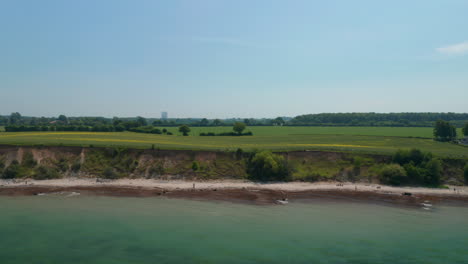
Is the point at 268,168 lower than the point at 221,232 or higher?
higher

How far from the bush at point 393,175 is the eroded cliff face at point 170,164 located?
1444 mm

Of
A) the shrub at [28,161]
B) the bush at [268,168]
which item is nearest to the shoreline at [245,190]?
the bush at [268,168]

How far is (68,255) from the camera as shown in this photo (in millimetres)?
25719

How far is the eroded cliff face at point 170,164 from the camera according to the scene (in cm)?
5231

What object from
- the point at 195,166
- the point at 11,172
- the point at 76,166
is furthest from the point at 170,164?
the point at 11,172

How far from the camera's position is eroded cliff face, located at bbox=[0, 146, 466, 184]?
5231cm

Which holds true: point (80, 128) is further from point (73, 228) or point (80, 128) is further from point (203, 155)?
point (73, 228)

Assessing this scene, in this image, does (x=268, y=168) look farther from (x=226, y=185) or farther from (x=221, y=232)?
(x=221, y=232)

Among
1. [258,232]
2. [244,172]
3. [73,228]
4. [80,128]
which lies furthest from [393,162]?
[80,128]

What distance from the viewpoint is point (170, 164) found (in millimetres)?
55469

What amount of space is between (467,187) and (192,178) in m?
47.8

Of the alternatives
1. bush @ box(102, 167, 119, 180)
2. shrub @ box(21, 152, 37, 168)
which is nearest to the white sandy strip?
bush @ box(102, 167, 119, 180)

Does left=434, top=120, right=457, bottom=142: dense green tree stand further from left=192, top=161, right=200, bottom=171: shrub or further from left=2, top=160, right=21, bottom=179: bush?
left=2, top=160, right=21, bottom=179: bush

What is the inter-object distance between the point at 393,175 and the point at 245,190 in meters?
26.5
